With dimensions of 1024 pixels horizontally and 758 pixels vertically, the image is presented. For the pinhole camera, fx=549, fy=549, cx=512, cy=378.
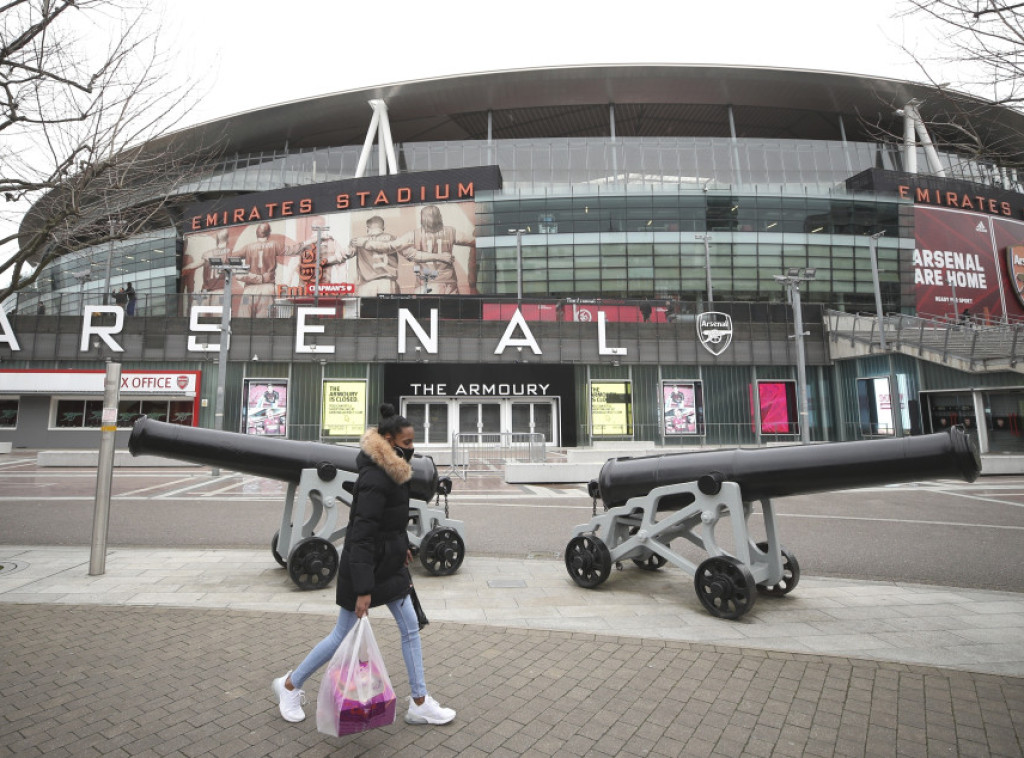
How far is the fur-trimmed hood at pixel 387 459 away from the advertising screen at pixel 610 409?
24.7m

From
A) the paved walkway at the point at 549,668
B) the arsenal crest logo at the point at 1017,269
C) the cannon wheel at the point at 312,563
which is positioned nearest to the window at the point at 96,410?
the paved walkway at the point at 549,668

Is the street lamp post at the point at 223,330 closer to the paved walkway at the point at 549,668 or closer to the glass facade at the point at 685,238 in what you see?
the paved walkway at the point at 549,668

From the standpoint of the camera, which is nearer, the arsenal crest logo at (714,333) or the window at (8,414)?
the window at (8,414)

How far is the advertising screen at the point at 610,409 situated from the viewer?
2741 cm

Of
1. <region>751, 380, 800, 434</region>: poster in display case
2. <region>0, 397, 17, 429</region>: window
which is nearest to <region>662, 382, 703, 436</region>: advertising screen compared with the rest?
<region>751, 380, 800, 434</region>: poster in display case

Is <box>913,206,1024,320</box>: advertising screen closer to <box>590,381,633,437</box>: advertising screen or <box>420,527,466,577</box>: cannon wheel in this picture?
<box>590,381,633,437</box>: advertising screen

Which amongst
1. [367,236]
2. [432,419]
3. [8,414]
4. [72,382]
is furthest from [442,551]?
[367,236]

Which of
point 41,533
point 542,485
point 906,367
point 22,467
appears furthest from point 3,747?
point 906,367

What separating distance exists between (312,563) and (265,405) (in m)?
22.4

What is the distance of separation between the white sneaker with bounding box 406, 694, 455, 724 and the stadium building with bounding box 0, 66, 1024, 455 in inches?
298

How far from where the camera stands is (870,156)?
42.8 m

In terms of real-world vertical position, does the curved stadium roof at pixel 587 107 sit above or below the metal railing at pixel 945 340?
above

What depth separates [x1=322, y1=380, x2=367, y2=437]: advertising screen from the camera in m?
26.2

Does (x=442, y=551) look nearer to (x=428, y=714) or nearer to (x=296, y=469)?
(x=296, y=469)
